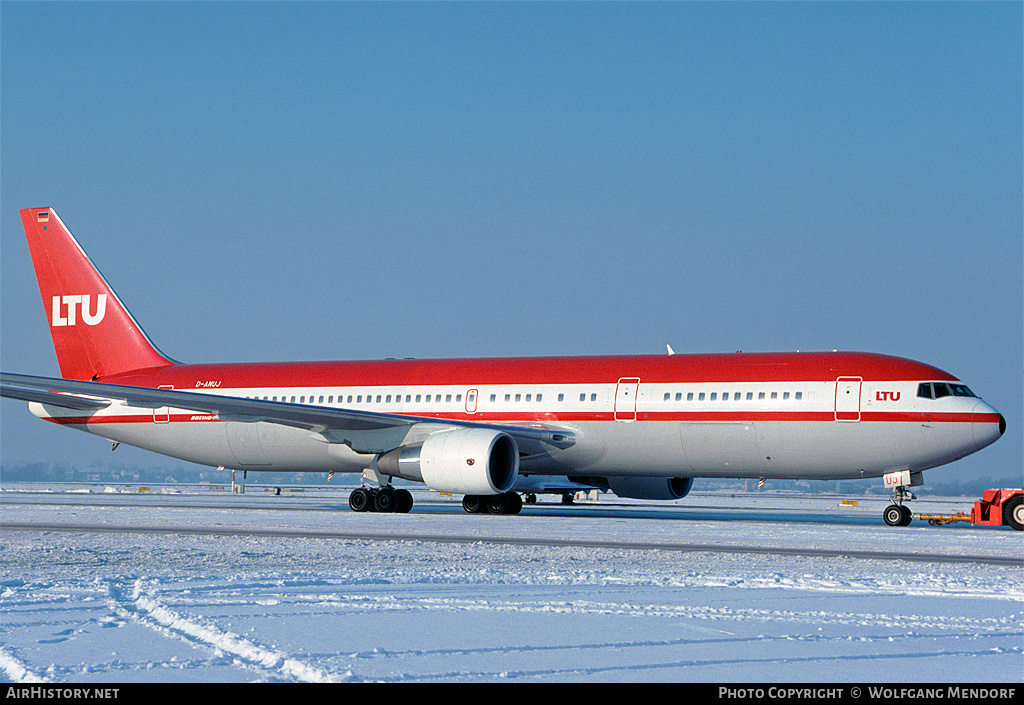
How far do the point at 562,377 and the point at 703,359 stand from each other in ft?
10.7

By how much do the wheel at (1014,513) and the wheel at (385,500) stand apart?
43.6 feet

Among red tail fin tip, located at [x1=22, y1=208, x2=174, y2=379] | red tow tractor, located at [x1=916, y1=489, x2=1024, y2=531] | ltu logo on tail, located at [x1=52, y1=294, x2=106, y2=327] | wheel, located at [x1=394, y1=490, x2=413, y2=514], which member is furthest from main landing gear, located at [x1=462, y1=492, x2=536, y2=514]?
ltu logo on tail, located at [x1=52, y1=294, x2=106, y2=327]

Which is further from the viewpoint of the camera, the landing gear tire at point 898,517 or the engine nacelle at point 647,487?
the engine nacelle at point 647,487

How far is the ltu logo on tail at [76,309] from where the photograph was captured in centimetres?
3086

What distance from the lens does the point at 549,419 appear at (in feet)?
81.7

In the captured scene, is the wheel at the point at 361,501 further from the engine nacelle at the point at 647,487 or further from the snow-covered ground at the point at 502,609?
the snow-covered ground at the point at 502,609

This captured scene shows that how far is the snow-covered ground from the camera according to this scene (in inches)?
257

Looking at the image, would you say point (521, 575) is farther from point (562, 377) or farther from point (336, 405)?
point (336, 405)

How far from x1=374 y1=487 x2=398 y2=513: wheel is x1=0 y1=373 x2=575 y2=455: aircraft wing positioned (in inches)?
40.8

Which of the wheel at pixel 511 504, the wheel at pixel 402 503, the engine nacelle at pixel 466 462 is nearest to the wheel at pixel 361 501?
the wheel at pixel 402 503

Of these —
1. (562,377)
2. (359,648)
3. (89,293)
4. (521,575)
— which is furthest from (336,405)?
(359,648)

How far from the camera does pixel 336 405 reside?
27328mm

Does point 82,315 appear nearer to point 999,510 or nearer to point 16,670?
point 999,510

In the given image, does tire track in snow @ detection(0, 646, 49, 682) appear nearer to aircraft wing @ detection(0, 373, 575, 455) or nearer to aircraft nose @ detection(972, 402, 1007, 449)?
aircraft wing @ detection(0, 373, 575, 455)
